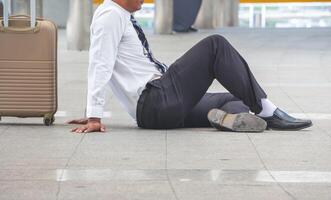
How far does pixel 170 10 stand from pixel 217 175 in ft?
57.7

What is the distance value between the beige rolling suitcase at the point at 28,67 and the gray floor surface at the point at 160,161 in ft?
0.71

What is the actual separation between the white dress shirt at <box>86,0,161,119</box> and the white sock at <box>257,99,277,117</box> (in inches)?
33.7

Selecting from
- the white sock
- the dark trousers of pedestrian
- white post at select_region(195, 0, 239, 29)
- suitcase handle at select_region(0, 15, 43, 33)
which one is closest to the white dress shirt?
suitcase handle at select_region(0, 15, 43, 33)

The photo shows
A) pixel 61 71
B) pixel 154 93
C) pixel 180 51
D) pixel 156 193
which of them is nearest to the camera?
pixel 156 193

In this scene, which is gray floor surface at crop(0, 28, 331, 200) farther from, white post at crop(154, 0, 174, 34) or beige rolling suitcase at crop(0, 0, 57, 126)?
white post at crop(154, 0, 174, 34)

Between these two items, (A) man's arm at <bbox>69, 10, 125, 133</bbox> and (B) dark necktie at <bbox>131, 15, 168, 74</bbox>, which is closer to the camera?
(A) man's arm at <bbox>69, 10, 125, 133</bbox>

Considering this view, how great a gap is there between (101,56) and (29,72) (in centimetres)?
68

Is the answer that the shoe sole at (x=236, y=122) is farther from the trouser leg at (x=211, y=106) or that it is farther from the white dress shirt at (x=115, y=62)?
the white dress shirt at (x=115, y=62)

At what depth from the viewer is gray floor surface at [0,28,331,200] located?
4.88 m

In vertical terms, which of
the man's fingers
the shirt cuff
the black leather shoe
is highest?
the shirt cuff

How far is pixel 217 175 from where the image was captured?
17.4ft

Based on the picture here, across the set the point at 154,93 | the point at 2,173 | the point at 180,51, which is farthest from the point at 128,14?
the point at 180,51

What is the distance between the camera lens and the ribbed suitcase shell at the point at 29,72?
6.84m

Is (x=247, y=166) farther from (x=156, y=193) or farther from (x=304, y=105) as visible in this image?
(x=304, y=105)
